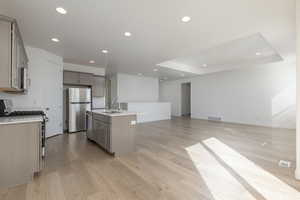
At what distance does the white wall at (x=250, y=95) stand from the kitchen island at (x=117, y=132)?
566 centimetres

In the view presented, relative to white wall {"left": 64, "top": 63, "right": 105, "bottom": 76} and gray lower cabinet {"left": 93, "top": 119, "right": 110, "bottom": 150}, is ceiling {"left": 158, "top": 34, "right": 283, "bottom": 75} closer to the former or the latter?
white wall {"left": 64, "top": 63, "right": 105, "bottom": 76}

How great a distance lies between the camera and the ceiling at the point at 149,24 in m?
2.10

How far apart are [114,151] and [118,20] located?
255 cm

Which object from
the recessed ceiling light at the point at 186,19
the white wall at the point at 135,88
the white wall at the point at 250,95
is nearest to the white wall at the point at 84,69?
the white wall at the point at 135,88

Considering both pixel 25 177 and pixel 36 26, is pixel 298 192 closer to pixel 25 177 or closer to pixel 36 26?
pixel 25 177

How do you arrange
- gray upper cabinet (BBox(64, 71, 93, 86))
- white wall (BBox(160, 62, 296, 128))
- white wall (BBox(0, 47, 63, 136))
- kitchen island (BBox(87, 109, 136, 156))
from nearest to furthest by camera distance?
kitchen island (BBox(87, 109, 136, 156)) < white wall (BBox(0, 47, 63, 136)) < gray upper cabinet (BBox(64, 71, 93, 86)) < white wall (BBox(160, 62, 296, 128))

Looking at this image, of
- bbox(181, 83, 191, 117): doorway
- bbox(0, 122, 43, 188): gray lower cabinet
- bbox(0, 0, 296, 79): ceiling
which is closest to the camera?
bbox(0, 122, 43, 188): gray lower cabinet

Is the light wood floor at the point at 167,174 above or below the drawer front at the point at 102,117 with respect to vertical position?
below

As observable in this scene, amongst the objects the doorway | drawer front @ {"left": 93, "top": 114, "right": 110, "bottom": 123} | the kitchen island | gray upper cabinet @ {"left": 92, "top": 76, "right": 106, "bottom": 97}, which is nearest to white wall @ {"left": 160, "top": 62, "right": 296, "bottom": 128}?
the doorway

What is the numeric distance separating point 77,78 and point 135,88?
334 centimetres

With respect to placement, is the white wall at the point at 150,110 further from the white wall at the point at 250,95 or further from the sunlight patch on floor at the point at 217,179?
the sunlight patch on floor at the point at 217,179

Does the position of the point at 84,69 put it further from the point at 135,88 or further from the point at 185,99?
the point at 185,99

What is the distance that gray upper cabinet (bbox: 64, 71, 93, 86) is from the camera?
5.06 m

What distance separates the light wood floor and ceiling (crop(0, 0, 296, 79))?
2.59 m
